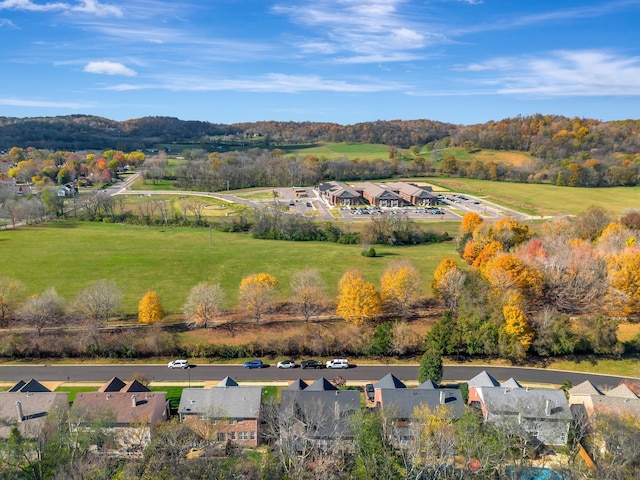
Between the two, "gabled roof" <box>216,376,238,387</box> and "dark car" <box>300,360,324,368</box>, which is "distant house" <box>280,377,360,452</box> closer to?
"gabled roof" <box>216,376,238,387</box>

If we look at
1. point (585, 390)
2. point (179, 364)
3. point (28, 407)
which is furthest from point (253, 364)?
point (585, 390)

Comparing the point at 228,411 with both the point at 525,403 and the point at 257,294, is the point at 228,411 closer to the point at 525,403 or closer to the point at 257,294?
the point at 257,294

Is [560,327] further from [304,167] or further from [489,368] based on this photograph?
[304,167]

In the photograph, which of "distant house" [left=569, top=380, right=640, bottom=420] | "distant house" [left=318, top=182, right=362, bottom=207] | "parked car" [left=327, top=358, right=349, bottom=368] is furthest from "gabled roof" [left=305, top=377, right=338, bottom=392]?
"distant house" [left=318, top=182, right=362, bottom=207]

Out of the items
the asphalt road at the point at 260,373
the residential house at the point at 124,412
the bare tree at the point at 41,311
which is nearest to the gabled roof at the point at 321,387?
the asphalt road at the point at 260,373

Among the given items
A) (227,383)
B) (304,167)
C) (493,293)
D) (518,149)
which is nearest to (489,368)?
(493,293)
